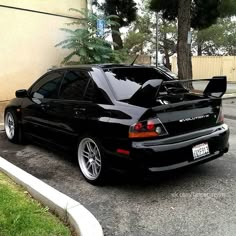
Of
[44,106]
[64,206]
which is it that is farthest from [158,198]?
[44,106]

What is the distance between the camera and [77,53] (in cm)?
1120

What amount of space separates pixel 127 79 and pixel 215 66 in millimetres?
24975

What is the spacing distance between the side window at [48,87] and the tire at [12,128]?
2.42 feet

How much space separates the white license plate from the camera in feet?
14.5

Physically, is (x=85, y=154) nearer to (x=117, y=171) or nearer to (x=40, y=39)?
(x=117, y=171)

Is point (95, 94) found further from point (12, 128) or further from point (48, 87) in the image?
point (12, 128)

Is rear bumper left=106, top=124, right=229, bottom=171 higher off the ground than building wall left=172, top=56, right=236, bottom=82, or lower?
lower

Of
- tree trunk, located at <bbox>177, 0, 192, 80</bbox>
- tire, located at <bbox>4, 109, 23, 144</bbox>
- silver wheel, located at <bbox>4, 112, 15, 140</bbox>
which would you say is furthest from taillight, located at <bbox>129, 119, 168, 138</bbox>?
tree trunk, located at <bbox>177, 0, 192, 80</bbox>

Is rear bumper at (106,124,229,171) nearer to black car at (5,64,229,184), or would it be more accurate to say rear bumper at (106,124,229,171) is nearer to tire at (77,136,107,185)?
black car at (5,64,229,184)

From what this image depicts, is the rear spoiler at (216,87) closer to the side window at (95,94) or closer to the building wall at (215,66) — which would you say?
the side window at (95,94)

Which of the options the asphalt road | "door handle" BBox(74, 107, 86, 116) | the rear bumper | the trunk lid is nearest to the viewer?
the asphalt road

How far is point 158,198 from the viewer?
4.30 meters

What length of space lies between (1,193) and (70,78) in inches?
78.3

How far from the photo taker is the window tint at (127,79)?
4.69 metres
